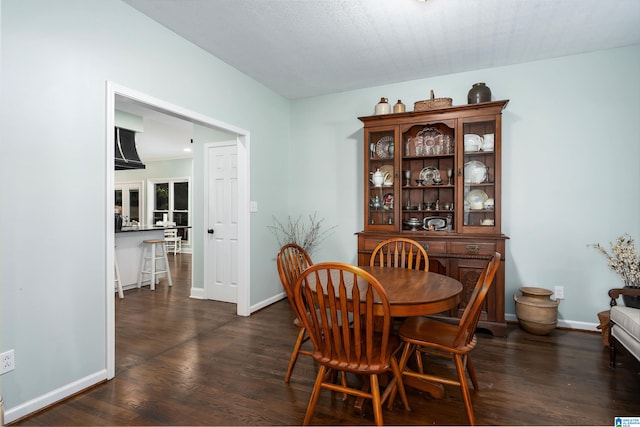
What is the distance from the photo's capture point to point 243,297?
3.79 meters

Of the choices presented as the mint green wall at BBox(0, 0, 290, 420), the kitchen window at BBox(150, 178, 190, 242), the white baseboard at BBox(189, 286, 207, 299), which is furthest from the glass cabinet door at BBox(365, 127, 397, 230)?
the kitchen window at BBox(150, 178, 190, 242)

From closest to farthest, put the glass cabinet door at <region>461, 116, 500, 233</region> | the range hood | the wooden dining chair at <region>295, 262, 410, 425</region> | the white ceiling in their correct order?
the wooden dining chair at <region>295, 262, 410, 425</region> < the glass cabinet door at <region>461, 116, 500, 233</region> < the range hood < the white ceiling

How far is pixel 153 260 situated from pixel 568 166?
5.29 m

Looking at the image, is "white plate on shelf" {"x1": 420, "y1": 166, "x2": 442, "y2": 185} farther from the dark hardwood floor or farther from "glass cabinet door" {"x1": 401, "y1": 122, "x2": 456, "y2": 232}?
the dark hardwood floor

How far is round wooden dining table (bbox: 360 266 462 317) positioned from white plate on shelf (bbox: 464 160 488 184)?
57.5 inches

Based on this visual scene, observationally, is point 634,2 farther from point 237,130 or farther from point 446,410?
point 237,130

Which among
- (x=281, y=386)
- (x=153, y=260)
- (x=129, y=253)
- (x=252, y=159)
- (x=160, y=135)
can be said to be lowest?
(x=281, y=386)

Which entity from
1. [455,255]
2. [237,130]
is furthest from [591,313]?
[237,130]

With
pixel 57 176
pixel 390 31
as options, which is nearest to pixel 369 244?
pixel 390 31

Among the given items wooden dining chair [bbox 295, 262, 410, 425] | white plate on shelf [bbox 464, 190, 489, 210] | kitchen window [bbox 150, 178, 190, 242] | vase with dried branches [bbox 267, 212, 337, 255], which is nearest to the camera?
wooden dining chair [bbox 295, 262, 410, 425]

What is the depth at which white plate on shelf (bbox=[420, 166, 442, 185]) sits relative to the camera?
3.72 meters

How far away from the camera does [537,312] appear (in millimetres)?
3076

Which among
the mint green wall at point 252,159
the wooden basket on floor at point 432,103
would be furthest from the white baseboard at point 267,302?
the wooden basket on floor at point 432,103

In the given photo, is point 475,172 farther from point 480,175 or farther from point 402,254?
point 402,254
